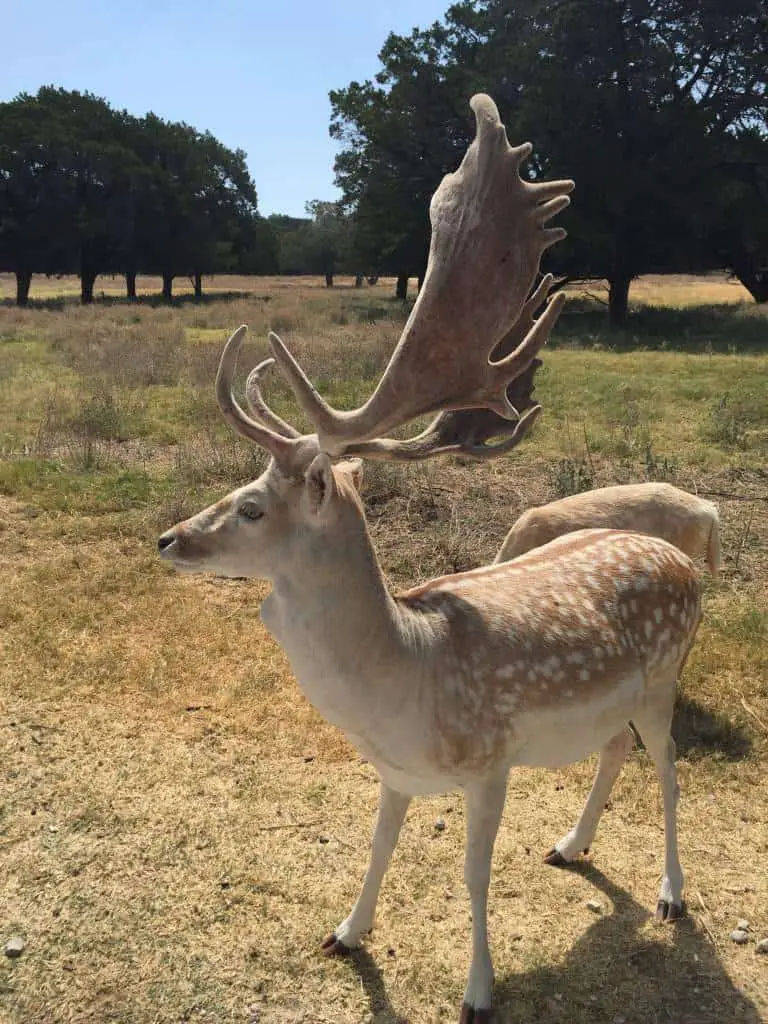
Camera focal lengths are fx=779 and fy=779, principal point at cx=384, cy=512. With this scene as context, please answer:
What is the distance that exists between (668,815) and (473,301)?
2.32 m

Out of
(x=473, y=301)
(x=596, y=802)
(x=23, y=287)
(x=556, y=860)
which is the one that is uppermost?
(x=23, y=287)

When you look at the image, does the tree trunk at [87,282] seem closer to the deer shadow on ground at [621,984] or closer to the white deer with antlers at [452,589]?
the white deer with antlers at [452,589]

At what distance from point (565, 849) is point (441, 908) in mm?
653

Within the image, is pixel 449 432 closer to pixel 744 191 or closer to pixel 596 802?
pixel 596 802

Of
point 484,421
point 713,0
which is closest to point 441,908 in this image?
point 484,421

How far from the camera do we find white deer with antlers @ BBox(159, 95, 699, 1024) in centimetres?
255

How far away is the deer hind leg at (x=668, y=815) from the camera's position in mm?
3276

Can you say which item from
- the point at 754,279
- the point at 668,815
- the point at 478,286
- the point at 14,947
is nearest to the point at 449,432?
the point at 478,286

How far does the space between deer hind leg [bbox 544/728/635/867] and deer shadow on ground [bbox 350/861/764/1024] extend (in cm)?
36

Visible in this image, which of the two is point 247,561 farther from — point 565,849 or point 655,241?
point 655,241

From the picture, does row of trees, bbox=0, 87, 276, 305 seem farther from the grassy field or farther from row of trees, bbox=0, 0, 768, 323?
the grassy field

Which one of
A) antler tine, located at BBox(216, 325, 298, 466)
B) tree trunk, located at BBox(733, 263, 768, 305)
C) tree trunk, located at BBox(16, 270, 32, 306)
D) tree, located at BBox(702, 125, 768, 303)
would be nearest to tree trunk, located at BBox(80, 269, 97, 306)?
tree trunk, located at BBox(16, 270, 32, 306)

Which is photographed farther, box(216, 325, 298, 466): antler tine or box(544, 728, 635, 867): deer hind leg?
box(544, 728, 635, 867): deer hind leg

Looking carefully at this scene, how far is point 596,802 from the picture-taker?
3582mm
